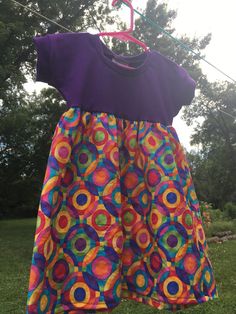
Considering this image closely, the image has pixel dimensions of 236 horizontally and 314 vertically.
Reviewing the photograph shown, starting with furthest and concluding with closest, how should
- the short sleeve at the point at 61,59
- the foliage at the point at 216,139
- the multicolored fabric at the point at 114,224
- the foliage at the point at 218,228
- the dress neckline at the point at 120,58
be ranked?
the foliage at the point at 216,139, the foliage at the point at 218,228, the dress neckline at the point at 120,58, the short sleeve at the point at 61,59, the multicolored fabric at the point at 114,224

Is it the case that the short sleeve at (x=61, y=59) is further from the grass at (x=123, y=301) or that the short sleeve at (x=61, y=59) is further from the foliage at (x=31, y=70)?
the foliage at (x=31, y=70)

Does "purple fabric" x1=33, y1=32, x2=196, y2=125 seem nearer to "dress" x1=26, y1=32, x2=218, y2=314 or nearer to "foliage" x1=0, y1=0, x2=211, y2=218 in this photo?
"dress" x1=26, y1=32, x2=218, y2=314

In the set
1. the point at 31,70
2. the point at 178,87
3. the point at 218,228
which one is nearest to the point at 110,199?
the point at 178,87

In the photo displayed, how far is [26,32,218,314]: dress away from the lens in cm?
153

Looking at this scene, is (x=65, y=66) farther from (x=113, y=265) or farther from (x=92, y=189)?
(x=113, y=265)

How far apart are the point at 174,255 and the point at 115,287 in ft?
0.97

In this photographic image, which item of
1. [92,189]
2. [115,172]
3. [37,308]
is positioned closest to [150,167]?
[115,172]

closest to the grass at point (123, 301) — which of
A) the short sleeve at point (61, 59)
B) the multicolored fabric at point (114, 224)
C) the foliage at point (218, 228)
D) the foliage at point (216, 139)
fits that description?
the foliage at point (218, 228)

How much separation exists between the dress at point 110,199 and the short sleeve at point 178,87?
93mm

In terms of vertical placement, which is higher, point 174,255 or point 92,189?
point 92,189

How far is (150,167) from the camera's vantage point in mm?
1759

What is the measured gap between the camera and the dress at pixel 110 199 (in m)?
1.53

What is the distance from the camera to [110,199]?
1.64 m

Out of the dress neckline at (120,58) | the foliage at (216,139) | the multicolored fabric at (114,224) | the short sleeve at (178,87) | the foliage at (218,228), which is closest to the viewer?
the multicolored fabric at (114,224)
